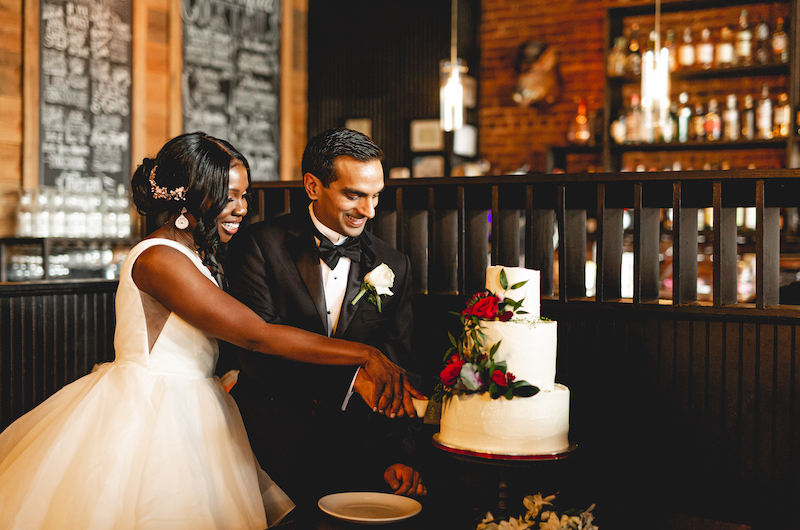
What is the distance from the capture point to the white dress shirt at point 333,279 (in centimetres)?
220

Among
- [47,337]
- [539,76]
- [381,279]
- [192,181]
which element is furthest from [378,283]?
[539,76]

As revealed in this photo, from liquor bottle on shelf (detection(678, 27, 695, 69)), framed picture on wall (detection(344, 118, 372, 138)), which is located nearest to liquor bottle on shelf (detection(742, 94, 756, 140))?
liquor bottle on shelf (detection(678, 27, 695, 69))

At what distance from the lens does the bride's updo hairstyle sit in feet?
6.50

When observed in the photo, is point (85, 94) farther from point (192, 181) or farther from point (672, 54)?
point (672, 54)

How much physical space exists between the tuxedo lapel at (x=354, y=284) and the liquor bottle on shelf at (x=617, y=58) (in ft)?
12.4

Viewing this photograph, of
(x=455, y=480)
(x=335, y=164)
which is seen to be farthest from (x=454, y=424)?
(x=335, y=164)

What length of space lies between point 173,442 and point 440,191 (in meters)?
1.29

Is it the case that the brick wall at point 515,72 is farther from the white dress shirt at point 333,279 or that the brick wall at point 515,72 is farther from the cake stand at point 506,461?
the cake stand at point 506,461

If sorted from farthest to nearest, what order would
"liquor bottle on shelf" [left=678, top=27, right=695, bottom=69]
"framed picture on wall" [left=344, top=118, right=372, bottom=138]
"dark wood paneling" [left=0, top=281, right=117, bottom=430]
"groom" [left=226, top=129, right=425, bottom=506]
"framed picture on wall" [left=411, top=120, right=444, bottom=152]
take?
"framed picture on wall" [left=344, top=118, right=372, bottom=138], "framed picture on wall" [left=411, top=120, right=444, bottom=152], "liquor bottle on shelf" [left=678, top=27, right=695, bottom=69], "dark wood paneling" [left=0, top=281, right=117, bottom=430], "groom" [left=226, top=129, right=425, bottom=506]

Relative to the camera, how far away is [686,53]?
5219mm

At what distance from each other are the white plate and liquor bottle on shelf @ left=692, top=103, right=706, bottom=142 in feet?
13.5

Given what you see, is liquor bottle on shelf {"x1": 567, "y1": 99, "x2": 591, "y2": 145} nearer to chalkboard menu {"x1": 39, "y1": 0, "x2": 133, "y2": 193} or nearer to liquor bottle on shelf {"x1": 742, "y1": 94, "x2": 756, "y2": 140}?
liquor bottle on shelf {"x1": 742, "y1": 94, "x2": 756, "y2": 140}

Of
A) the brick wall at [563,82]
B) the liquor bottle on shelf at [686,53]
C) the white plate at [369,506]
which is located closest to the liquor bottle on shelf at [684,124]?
the liquor bottle on shelf at [686,53]

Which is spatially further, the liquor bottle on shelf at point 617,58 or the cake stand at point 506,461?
the liquor bottle on shelf at point 617,58
